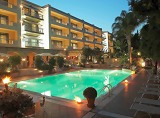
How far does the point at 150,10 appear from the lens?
5531 mm

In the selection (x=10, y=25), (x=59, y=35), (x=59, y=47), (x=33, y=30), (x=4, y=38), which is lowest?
(x=59, y=47)

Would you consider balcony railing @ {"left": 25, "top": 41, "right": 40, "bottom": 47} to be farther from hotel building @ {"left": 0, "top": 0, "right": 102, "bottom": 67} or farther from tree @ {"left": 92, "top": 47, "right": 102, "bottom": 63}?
tree @ {"left": 92, "top": 47, "right": 102, "bottom": 63}

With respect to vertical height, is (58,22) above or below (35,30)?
above

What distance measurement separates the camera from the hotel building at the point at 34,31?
26766 mm

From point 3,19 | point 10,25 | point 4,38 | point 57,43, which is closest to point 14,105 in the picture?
point 10,25

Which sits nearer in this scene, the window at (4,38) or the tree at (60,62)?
the tree at (60,62)

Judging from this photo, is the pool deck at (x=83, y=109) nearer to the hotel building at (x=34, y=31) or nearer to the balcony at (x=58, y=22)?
the hotel building at (x=34, y=31)

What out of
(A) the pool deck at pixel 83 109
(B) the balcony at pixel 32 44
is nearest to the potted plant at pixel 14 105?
(A) the pool deck at pixel 83 109

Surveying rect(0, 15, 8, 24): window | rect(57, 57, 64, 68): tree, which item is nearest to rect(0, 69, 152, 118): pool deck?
rect(57, 57, 64, 68): tree

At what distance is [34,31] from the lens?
32844 mm

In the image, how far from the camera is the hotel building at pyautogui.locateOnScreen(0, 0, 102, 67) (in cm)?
2677

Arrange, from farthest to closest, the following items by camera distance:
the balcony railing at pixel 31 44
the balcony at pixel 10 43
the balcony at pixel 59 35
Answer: the balcony at pixel 59 35 < the balcony railing at pixel 31 44 < the balcony at pixel 10 43

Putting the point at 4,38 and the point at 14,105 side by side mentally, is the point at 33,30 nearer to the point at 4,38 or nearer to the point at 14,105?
the point at 4,38

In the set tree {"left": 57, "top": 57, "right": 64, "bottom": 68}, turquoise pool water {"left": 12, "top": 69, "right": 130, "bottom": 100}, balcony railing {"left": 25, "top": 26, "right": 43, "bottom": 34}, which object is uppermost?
balcony railing {"left": 25, "top": 26, "right": 43, "bottom": 34}
